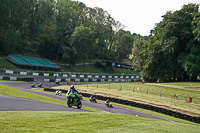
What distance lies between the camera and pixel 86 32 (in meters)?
78.9

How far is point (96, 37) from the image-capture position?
9975cm

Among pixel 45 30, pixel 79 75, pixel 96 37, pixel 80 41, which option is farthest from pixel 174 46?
pixel 45 30

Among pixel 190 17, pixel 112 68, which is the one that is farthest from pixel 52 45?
pixel 190 17

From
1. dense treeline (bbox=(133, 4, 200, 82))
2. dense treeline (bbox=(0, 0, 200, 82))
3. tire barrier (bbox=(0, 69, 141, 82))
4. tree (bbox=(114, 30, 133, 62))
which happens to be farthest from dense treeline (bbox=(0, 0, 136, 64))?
dense treeline (bbox=(133, 4, 200, 82))

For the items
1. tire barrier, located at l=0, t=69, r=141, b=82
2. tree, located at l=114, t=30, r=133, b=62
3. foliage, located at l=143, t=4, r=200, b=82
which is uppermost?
tree, located at l=114, t=30, r=133, b=62

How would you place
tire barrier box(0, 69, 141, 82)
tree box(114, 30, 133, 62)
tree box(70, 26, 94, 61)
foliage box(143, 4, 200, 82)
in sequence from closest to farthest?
tire barrier box(0, 69, 141, 82) → foliage box(143, 4, 200, 82) → tree box(70, 26, 94, 61) → tree box(114, 30, 133, 62)

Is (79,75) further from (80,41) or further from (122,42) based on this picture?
(122,42)

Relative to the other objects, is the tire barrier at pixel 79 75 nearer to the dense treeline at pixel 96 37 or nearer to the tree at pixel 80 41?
the dense treeline at pixel 96 37

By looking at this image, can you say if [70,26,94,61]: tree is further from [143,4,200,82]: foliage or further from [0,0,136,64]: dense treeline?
[143,4,200,82]: foliage

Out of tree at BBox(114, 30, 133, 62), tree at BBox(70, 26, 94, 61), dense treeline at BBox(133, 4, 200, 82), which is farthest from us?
tree at BBox(114, 30, 133, 62)

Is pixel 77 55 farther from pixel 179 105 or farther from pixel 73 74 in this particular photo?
pixel 179 105

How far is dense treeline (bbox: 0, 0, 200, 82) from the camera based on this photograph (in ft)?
164

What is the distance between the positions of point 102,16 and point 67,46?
119ft

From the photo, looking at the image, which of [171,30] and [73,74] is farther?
[73,74]
